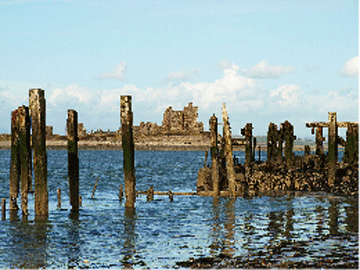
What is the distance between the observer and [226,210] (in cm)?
2584

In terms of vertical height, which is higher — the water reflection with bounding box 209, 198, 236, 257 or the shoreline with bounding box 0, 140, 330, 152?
the shoreline with bounding box 0, 140, 330, 152

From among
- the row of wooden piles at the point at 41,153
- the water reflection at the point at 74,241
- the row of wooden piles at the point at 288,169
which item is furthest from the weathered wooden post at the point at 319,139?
the water reflection at the point at 74,241

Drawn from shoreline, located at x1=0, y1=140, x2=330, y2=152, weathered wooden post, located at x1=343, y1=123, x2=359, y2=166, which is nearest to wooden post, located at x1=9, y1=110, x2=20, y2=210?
weathered wooden post, located at x1=343, y1=123, x2=359, y2=166

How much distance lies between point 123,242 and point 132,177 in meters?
4.59

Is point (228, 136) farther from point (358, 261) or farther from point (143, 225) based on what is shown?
point (358, 261)

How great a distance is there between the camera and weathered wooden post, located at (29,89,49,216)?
20094mm

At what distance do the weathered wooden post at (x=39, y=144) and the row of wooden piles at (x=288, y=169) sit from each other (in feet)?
31.0

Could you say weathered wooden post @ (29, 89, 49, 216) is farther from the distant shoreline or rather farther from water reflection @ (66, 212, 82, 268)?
the distant shoreline

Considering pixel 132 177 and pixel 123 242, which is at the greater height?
pixel 132 177

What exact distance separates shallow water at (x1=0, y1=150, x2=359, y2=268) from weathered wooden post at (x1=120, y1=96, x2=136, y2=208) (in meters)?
1.17

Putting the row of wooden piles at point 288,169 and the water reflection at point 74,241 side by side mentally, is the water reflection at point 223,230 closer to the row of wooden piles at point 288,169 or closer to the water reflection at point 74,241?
the row of wooden piles at point 288,169

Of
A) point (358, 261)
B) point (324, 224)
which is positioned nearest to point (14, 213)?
point (324, 224)

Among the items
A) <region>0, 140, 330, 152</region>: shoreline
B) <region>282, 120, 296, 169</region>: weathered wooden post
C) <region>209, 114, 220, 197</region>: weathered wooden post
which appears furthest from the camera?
<region>0, 140, 330, 152</region>: shoreline

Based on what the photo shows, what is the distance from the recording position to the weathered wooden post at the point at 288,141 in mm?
35375
